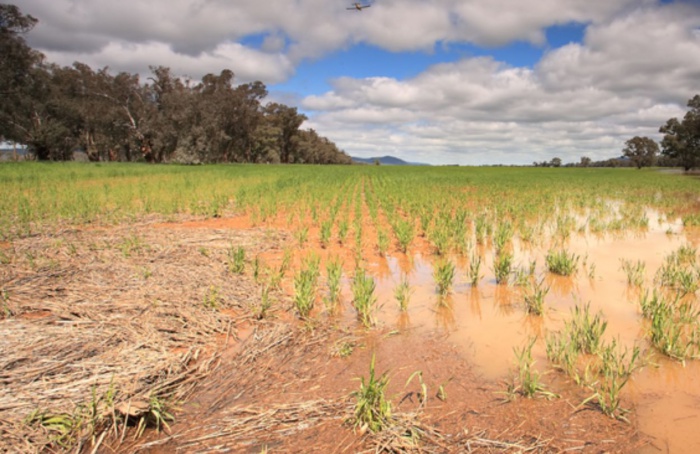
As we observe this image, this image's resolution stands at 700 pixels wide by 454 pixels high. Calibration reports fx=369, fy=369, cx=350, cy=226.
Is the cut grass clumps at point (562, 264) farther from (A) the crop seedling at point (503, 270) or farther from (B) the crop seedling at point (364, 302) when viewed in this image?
(B) the crop seedling at point (364, 302)

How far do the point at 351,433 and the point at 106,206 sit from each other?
13.2 m

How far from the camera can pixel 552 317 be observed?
489 cm

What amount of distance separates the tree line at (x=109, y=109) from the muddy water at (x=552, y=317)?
4469 cm

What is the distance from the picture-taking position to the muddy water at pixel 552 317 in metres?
3.02

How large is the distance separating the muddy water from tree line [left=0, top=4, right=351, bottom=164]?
44691 mm

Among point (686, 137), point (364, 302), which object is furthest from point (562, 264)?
point (686, 137)

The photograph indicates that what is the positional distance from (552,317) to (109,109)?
199 ft

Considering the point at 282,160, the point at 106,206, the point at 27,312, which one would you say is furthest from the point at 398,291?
the point at 282,160

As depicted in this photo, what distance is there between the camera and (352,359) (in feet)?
12.6

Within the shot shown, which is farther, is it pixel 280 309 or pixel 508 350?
pixel 280 309

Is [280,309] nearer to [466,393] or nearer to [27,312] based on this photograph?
[466,393]

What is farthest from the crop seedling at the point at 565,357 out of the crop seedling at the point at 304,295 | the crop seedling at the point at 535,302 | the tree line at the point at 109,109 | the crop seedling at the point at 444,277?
the tree line at the point at 109,109

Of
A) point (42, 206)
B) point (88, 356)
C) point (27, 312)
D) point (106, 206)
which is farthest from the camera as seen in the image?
point (106, 206)

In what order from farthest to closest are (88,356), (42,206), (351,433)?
(42,206) < (88,356) < (351,433)
